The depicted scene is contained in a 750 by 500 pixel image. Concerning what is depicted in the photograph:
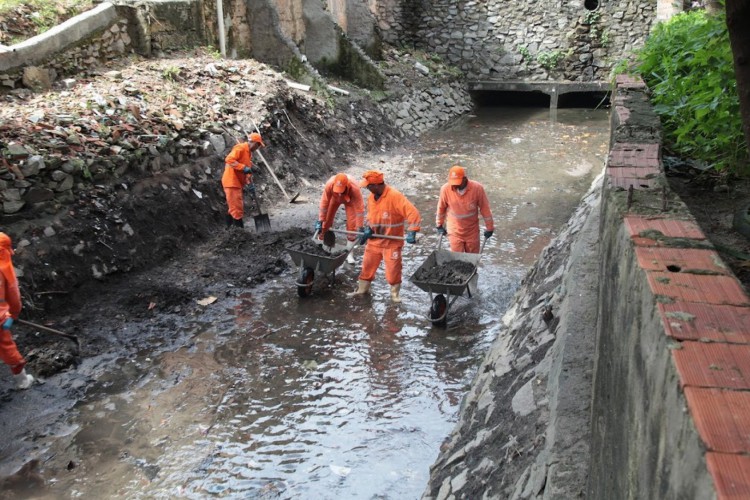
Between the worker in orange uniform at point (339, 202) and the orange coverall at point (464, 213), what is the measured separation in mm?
1143

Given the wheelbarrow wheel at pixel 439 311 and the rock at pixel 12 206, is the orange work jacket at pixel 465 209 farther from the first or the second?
the rock at pixel 12 206

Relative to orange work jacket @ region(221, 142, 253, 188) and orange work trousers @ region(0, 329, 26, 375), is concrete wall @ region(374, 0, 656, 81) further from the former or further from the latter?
orange work trousers @ region(0, 329, 26, 375)

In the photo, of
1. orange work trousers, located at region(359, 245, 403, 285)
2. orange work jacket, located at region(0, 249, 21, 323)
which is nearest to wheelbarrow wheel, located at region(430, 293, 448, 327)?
orange work trousers, located at region(359, 245, 403, 285)

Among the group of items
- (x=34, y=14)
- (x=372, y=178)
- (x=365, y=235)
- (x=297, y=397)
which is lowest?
(x=297, y=397)

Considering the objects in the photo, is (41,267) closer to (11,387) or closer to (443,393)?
(11,387)

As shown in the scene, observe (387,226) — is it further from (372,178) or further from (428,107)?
(428,107)

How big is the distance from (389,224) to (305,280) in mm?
1315

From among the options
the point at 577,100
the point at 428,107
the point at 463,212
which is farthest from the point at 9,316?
the point at 577,100

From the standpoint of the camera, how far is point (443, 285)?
692 centimetres

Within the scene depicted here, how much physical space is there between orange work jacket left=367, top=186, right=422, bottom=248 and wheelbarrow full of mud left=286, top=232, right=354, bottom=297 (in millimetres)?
428

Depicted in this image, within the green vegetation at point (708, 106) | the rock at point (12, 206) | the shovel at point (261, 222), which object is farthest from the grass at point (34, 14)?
the green vegetation at point (708, 106)

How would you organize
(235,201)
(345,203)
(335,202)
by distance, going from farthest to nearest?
(235,201) → (345,203) → (335,202)

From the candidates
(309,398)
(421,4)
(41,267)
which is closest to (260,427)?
(309,398)

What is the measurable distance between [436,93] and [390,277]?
13.9 metres
